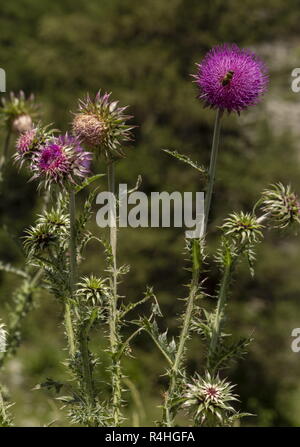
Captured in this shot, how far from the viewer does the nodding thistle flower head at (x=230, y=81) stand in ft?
8.15

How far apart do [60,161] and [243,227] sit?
27.6 inches

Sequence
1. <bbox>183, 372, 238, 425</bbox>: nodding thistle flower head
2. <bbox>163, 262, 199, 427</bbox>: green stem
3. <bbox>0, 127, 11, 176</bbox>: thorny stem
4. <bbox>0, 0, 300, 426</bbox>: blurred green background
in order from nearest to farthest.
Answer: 1. <bbox>183, 372, 238, 425</bbox>: nodding thistle flower head
2. <bbox>163, 262, 199, 427</bbox>: green stem
3. <bbox>0, 127, 11, 176</bbox>: thorny stem
4. <bbox>0, 0, 300, 426</bbox>: blurred green background

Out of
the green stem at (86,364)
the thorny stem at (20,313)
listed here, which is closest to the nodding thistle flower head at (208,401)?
the green stem at (86,364)

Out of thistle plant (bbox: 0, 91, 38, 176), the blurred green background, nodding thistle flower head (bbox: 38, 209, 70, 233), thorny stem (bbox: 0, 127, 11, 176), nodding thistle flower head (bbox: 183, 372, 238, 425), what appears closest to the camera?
nodding thistle flower head (bbox: 183, 372, 238, 425)

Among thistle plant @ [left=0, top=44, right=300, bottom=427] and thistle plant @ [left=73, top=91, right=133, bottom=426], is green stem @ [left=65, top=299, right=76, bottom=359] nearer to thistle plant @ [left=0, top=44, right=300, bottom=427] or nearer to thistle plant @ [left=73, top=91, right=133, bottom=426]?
thistle plant @ [left=0, top=44, right=300, bottom=427]

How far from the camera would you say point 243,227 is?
2494 mm

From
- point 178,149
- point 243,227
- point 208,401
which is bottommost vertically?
point 208,401

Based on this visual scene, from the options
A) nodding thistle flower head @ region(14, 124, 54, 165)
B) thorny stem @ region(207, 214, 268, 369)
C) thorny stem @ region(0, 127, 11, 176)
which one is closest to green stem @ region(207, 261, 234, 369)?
thorny stem @ region(207, 214, 268, 369)

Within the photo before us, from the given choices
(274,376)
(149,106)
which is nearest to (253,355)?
(274,376)

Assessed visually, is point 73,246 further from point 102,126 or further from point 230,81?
point 230,81

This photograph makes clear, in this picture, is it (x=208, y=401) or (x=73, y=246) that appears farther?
(x=73, y=246)

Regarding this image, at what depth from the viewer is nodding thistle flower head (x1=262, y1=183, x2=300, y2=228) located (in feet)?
8.30

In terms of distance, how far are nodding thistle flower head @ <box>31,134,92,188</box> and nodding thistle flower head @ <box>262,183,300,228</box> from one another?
69 centimetres

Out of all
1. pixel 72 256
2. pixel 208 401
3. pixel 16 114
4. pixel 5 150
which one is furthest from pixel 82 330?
pixel 16 114
